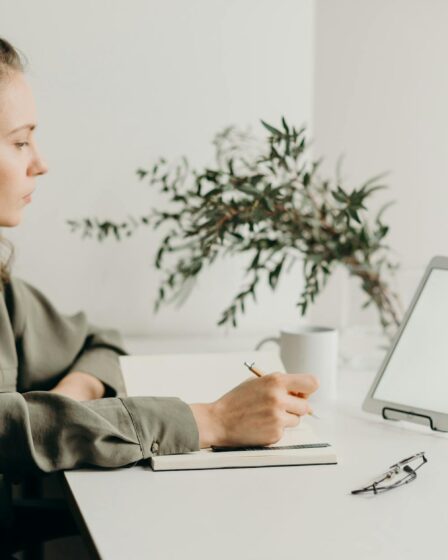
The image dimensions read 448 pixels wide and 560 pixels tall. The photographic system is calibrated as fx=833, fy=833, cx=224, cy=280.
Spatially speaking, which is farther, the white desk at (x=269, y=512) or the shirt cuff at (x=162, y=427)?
the shirt cuff at (x=162, y=427)

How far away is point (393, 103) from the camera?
2268 mm

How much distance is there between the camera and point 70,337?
4.75ft

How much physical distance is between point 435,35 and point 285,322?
3.05 ft

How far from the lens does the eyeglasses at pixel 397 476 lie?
2.89 feet

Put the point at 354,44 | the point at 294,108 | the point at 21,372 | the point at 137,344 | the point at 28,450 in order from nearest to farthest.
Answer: the point at 28,450, the point at 21,372, the point at 137,344, the point at 294,108, the point at 354,44

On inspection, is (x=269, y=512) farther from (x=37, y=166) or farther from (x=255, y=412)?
(x=37, y=166)

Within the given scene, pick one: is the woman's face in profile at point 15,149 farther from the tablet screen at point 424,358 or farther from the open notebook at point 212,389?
the tablet screen at point 424,358

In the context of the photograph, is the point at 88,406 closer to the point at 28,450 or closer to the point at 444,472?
the point at 28,450

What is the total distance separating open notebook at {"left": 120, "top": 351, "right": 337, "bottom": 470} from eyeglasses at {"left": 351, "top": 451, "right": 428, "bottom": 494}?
0.25 feet

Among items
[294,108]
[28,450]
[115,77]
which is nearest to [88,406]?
[28,450]

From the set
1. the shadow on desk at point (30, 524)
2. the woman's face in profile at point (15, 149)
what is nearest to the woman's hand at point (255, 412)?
the shadow on desk at point (30, 524)

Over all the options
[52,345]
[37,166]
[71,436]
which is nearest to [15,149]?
[37,166]

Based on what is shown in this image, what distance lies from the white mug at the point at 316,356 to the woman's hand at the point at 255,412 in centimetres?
28

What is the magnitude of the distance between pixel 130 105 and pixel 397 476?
3.70ft
